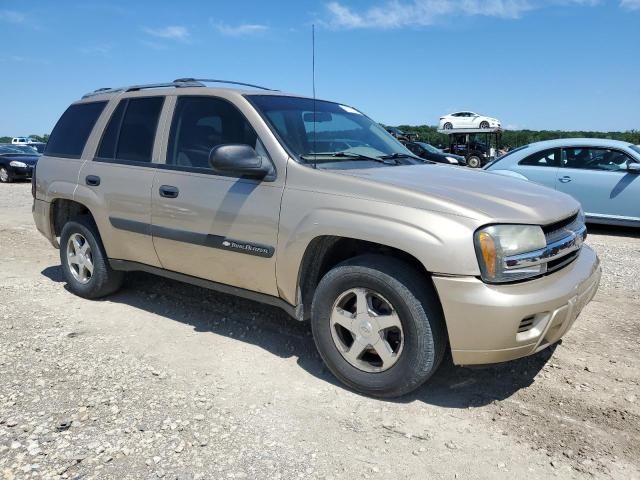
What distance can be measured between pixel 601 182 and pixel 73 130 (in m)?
7.62

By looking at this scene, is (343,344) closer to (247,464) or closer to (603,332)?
(247,464)

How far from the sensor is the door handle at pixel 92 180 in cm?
456

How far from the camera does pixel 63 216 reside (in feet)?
17.1

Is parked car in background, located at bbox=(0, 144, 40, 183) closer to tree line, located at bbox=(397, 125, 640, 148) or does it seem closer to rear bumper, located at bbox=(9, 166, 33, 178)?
rear bumper, located at bbox=(9, 166, 33, 178)

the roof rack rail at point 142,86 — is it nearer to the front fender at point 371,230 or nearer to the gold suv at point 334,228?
the gold suv at point 334,228

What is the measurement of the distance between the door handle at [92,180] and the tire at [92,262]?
0.38 m

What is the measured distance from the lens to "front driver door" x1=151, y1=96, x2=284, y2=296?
3.50 meters

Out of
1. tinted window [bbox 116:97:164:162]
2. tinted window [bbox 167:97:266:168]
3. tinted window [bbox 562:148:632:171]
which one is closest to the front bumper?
tinted window [bbox 167:97:266:168]

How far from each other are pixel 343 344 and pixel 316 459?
2.65 ft

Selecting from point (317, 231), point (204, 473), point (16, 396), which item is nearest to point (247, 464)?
point (204, 473)

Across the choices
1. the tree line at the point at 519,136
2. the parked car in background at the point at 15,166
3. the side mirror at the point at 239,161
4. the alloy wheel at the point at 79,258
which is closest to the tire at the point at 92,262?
the alloy wheel at the point at 79,258

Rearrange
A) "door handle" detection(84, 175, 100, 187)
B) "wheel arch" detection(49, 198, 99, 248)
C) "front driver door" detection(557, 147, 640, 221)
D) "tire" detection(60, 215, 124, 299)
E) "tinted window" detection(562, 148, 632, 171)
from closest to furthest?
"door handle" detection(84, 175, 100, 187)
"tire" detection(60, 215, 124, 299)
"wheel arch" detection(49, 198, 99, 248)
"front driver door" detection(557, 147, 640, 221)
"tinted window" detection(562, 148, 632, 171)

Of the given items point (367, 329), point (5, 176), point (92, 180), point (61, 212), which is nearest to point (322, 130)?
point (367, 329)

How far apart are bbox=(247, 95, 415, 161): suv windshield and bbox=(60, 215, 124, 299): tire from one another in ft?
6.70
